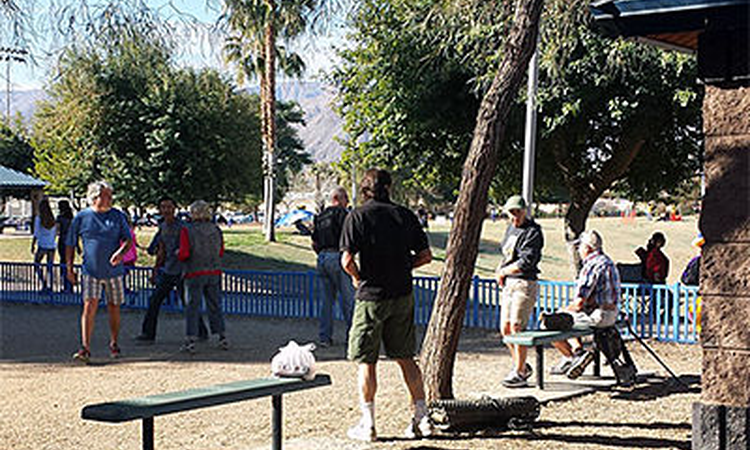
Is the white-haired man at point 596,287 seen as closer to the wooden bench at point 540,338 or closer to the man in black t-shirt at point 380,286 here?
the wooden bench at point 540,338

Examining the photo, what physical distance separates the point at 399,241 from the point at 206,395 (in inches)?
71.9

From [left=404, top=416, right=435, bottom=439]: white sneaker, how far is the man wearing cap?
2.63 metres

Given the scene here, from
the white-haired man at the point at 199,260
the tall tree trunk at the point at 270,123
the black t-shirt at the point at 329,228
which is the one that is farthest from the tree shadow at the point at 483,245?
the white-haired man at the point at 199,260

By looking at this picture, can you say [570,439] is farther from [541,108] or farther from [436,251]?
[436,251]

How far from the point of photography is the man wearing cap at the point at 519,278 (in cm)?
995

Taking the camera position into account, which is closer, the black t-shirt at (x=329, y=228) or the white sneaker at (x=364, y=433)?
the white sneaker at (x=364, y=433)

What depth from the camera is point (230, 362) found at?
38.8 feet

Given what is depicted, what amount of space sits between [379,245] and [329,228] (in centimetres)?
562

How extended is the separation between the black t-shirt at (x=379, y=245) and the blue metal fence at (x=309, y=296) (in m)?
6.55

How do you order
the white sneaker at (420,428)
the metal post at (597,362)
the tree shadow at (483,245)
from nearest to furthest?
the white sneaker at (420,428) → the metal post at (597,362) → the tree shadow at (483,245)

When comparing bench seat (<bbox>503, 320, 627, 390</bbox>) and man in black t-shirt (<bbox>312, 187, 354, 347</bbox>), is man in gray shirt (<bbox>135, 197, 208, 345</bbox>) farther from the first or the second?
bench seat (<bbox>503, 320, 627, 390</bbox>)

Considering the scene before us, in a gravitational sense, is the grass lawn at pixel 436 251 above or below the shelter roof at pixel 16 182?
below

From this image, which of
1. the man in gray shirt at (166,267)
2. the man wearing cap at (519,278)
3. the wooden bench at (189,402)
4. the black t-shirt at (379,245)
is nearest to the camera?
the wooden bench at (189,402)

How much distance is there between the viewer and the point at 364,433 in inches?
291
